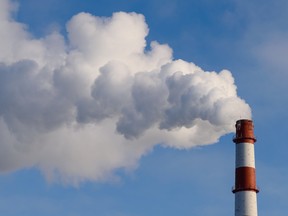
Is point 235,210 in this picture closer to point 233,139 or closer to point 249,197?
point 249,197

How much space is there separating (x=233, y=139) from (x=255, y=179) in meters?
3.09

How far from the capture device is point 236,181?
36.4 metres

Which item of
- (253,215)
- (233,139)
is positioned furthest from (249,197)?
(233,139)

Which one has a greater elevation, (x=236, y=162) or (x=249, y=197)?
(x=236, y=162)

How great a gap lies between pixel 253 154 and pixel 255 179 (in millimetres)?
1665

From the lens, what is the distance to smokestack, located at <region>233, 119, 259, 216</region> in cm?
3588

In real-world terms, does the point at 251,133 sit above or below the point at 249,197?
above

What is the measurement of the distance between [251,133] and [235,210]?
5209 mm

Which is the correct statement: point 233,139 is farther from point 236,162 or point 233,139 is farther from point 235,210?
point 235,210

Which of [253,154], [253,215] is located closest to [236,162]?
[253,154]

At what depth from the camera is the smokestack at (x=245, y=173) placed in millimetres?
35884

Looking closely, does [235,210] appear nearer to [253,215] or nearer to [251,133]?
[253,215]

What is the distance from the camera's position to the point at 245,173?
1425 inches

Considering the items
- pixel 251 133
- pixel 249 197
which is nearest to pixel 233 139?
pixel 251 133
